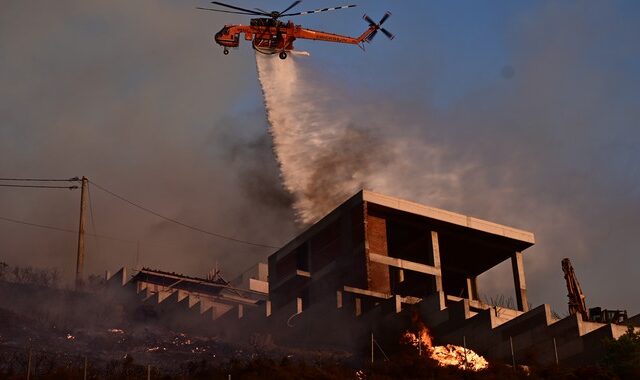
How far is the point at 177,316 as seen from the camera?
267ft

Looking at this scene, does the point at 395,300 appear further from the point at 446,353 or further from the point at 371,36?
the point at 371,36

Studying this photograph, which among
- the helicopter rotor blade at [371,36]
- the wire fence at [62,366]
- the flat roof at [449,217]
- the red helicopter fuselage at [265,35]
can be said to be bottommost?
the wire fence at [62,366]

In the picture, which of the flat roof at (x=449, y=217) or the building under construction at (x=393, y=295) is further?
the flat roof at (x=449, y=217)

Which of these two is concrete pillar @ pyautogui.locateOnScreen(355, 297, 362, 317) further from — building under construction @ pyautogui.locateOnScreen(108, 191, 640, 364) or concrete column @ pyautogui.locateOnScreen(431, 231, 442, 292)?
concrete column @ pyautogui.locateOnScreen(431, 231, 442, 292)

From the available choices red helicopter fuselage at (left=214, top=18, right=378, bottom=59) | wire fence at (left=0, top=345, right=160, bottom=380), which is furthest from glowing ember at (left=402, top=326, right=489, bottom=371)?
red helicopter fuselage at (left=214, top=18, right=378, bottom=59)

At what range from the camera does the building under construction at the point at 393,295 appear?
5719 cm

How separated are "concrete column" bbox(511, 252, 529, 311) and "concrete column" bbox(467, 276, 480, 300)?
7658mm

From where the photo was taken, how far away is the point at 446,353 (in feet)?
189

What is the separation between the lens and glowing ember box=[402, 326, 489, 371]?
5430cm

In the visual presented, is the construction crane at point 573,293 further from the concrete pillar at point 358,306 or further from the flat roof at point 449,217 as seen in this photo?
the concrete pillar at point 358,306

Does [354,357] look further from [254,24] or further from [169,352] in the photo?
Answer: [254,24]

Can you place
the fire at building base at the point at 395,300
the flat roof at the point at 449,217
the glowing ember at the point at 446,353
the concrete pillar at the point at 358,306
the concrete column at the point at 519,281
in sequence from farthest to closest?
1. the concrete column at the point at 519,281
2. the flat roof at the point at 449,217
3. the concrete pillar at the point at 358,306
4. the fire at building base at the point at 395,300
5. the glowing ember at the point at 446,353

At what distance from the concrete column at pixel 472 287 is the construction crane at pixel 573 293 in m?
14.3

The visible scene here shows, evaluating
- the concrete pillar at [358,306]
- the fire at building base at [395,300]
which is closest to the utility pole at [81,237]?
the fire at building base at [395,300]
